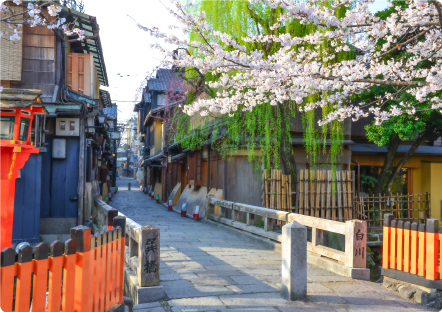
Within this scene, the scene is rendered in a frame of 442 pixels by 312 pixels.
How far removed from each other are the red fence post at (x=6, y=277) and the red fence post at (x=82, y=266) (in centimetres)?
72

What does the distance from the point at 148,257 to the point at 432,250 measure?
15.0 feet

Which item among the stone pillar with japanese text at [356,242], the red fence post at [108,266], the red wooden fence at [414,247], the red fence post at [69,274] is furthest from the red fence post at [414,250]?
the red fence post at [69,274]

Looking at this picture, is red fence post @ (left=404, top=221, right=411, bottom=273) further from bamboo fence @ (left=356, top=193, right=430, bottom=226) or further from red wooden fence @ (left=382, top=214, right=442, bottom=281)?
bamboo fence @ (left=356, top=193, right=430, bottom=226)

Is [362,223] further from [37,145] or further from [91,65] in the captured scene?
[91,65]

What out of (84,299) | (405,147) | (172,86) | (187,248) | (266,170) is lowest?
(187,248)

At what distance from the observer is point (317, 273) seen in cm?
723

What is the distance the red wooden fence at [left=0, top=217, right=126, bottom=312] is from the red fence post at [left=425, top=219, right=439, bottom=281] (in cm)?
493

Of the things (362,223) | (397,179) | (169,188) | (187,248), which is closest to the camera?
(362,223)

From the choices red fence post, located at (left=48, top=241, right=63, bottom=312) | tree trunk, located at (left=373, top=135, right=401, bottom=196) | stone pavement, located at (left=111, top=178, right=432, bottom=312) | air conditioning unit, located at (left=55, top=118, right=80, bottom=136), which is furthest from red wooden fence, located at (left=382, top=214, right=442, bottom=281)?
tree trunk, located at (left=373, top=135, right=401, bottom=196)

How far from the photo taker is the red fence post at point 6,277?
296 cm

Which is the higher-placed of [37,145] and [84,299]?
[37,145]

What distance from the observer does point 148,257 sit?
5.57m

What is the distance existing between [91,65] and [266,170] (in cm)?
740

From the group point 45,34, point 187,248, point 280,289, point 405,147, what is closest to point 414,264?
point 280,289
